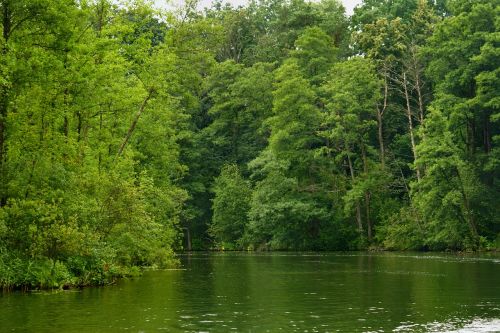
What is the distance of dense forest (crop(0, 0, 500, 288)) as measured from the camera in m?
33.7

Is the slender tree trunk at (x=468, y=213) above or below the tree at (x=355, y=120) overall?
below

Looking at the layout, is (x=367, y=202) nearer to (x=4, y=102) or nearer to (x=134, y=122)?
(x=134, y=122)

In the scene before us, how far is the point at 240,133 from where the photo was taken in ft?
328

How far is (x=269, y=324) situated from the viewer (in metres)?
20.9

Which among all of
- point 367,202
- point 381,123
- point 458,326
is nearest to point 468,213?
point 367,202

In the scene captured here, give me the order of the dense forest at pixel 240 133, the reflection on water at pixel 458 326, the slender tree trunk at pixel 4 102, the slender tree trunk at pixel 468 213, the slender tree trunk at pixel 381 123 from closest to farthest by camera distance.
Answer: the reflection on water at pixel 458 326 < the slender tree trunk at pixel 4 102 < the dense forest at pixel 240 133 < the slender tree trunk at pixel 468 213 < the slender tree trunk at pixel 381 123

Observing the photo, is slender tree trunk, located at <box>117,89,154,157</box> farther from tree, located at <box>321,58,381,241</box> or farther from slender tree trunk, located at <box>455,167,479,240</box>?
tree, located at <box>321,58,381,241</box>

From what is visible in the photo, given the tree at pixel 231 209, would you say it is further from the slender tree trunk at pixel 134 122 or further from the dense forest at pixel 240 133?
the slender tree trunk at pixel 134 122

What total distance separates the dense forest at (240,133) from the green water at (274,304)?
466cm

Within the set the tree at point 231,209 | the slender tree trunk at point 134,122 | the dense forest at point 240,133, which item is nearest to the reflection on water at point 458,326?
the dense forest at point 240,133

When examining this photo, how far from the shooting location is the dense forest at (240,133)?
3369 centimetres

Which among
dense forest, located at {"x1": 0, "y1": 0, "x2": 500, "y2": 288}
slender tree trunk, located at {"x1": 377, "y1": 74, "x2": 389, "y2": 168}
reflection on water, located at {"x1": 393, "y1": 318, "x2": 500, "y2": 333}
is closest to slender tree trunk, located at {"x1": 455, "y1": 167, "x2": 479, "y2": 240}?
dense forest, located at {"x1": 0, "y1": 0, "x2": 500, "y2": 288}

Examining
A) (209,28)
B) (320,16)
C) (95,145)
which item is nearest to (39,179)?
(95,145)

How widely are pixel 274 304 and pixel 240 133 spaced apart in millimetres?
74567
